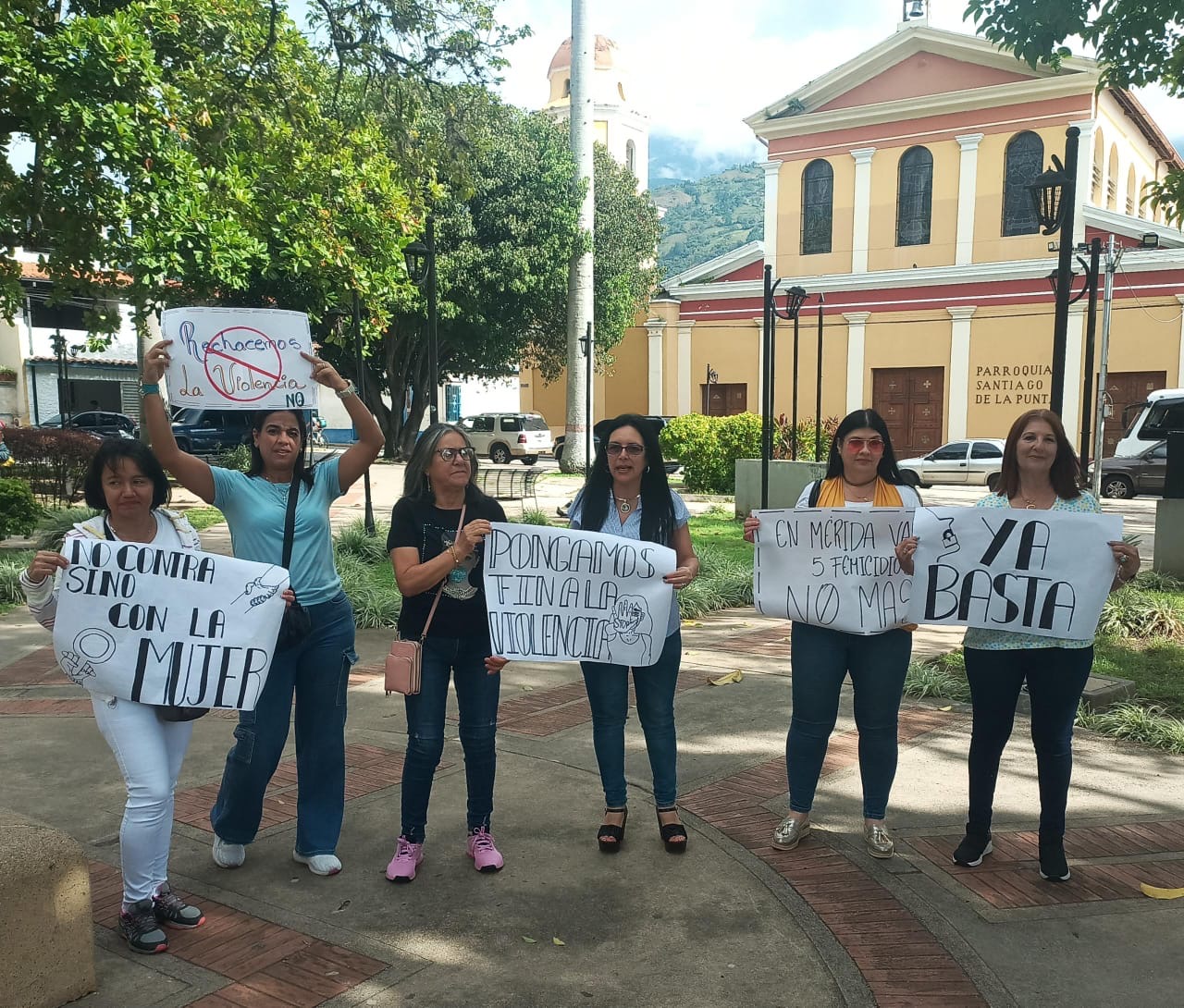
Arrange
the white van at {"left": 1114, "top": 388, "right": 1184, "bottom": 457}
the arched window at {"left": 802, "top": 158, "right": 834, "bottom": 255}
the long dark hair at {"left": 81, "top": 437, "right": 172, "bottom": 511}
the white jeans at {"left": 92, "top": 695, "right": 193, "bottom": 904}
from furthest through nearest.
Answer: the arched window at {"left": 802, "top": 158, "right": 834, "bottom": 255} < the white van at {"left": 1114, "top": 388, "right": 1184, "bottom": 457} < the long dark hair at {"left": 81, "top": 437, "right": 172, "bottom": 511} < the white jeans at {"left": 92, "top": 695, "right": 193, "bottom": 904}

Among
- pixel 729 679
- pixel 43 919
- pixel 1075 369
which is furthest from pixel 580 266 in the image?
pixel 43 919

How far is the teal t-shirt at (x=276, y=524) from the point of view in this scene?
386 centimetres

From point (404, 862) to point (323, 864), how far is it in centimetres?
33

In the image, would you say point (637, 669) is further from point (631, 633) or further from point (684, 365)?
point (684, 365)

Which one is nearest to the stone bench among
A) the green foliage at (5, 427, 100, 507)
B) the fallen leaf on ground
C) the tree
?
the fallen leaf on ground

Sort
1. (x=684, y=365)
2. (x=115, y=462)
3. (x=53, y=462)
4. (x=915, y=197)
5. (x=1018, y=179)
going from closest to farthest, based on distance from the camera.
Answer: (x=115, y=462) < (x=53, y=462) < (x=1018, y=179) < (x=915, y=197) < (x=684, y=365)

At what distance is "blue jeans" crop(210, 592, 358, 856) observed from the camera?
394cm

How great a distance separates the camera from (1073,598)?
12.8ft

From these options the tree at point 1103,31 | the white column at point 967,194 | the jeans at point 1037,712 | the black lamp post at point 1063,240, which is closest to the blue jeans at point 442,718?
the jeans at point 1037,712

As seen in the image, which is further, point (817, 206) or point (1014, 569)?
point (817, 206)

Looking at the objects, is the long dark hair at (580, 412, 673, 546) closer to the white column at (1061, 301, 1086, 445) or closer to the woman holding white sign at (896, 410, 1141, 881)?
the woman holding white sign at (896, 410, 1141, 881)

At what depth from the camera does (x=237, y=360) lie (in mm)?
4270

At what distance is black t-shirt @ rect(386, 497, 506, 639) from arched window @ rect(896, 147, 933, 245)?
117ft

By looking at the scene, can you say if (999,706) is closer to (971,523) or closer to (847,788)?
(971,523)
